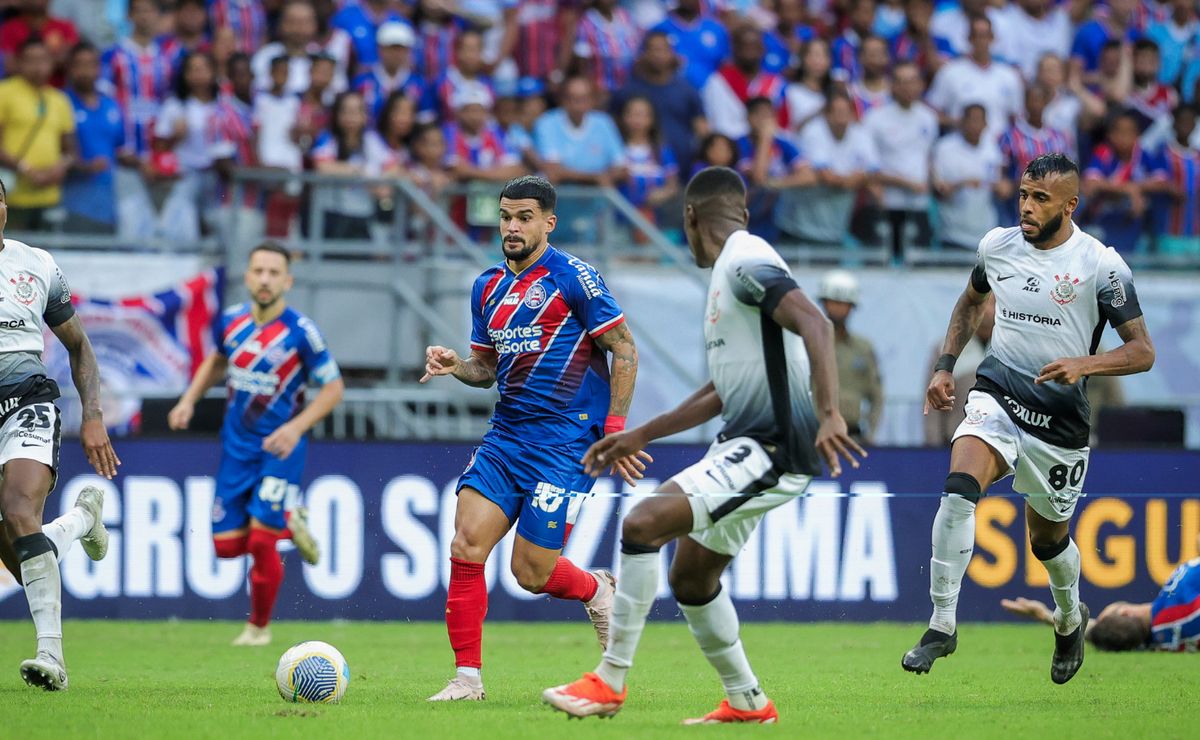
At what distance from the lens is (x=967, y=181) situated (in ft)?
56.0

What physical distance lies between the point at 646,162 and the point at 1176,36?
24.3ft

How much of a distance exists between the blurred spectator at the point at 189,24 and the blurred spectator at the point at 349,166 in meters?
1.90

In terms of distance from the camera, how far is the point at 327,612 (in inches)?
555

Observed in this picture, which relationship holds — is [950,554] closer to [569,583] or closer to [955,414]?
[569,583]

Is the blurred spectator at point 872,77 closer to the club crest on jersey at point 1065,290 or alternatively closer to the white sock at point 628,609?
the club crest on jersey at point 1065,290

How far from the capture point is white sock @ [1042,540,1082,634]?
9.43m

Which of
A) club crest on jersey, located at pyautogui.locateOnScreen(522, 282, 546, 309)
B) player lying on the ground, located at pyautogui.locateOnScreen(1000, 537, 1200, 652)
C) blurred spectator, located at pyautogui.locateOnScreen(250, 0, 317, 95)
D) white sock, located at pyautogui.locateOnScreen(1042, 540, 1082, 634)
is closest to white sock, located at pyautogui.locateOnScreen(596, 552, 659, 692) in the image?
club crest on jersey, located at pyautogui.locateOnScreen(522, 282, 546, 309)

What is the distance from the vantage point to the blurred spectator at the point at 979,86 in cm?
1839

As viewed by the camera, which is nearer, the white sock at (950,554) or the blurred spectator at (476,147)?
the white sock at (950,554)

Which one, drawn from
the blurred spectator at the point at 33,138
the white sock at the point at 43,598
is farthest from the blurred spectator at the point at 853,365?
the white sock at the point at 43,598

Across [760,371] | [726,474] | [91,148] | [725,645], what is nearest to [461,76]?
[91,148]

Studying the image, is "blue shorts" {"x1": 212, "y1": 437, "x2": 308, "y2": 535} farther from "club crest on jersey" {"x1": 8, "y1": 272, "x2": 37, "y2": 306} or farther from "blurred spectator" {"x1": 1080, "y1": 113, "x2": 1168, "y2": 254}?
"blurred spectator" {"x1": 1080, "y1": 113, "x2": 1168, "y2": 254}

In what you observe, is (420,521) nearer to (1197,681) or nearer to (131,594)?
(131,594)

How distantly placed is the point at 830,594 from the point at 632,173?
190 inches
